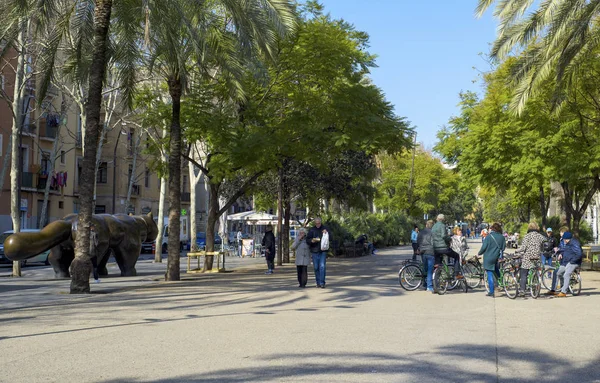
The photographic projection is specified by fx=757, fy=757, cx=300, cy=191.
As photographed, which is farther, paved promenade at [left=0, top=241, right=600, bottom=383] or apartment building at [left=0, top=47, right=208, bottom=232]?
apartment building at [left=0, top=47, right=208, bottom=232]

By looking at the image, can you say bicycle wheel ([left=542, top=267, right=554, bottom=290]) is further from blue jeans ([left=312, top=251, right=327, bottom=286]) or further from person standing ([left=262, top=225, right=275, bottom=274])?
person standing ([left=262, top=225, right=275, bottom=274])

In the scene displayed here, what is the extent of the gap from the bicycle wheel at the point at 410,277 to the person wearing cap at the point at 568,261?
3147 mm

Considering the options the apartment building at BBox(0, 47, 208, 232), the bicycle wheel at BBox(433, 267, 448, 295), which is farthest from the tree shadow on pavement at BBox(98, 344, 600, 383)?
the apartment building at BBox(0, 47, 208, 232)

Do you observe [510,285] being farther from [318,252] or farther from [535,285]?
[318,252]

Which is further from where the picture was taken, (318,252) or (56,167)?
(56,167)

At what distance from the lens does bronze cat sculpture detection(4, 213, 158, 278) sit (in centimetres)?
1902

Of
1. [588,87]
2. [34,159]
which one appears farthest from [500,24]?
[34,159]

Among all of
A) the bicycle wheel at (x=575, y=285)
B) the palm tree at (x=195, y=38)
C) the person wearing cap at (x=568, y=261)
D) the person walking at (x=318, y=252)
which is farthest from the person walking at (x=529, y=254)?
the palm tree at (x=195, y=38)

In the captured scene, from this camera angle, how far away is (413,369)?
7.48m

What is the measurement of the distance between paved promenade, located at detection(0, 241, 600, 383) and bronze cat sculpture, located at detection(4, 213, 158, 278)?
2285 mm

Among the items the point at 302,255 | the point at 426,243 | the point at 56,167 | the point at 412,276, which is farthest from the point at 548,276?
the point at 56,167

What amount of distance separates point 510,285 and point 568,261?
154 cm

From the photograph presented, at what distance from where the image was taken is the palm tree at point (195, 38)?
1670 cm

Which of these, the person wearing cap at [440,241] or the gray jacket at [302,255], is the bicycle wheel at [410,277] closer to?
the person wearing cap at [440,241]
